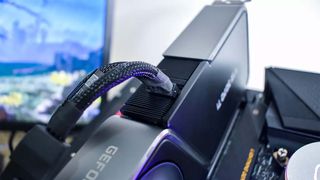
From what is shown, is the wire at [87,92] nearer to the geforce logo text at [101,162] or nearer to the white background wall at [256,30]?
the geforce logo text at [101,162]

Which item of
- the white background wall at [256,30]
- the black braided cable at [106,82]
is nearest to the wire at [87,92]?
the black braided cable at [106,82]

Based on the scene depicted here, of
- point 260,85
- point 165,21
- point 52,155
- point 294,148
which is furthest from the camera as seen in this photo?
point 165,21

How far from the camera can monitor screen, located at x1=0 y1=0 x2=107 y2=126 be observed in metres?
0.78

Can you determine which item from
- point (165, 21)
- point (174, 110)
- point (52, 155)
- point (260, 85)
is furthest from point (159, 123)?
point (165, 21)

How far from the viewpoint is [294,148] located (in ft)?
1.70

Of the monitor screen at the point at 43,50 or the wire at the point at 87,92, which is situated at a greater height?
the wire at the point at 87,92

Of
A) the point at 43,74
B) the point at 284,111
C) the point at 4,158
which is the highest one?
the point at 284,111

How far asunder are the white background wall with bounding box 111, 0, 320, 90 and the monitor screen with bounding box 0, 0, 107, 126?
0.51 feet

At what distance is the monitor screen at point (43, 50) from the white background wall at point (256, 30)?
156 millimetres

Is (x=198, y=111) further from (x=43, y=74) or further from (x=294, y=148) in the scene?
(x=43, y=74)

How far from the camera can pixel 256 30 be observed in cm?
74

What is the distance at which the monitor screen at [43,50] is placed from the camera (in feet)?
2.55

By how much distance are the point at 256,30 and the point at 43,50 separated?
567mm

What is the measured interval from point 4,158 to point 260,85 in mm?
722
